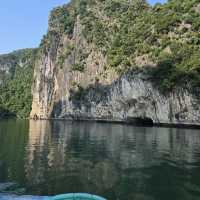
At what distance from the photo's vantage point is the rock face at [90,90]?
182 feet

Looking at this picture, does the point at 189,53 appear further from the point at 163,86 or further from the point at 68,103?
the point at 68,103

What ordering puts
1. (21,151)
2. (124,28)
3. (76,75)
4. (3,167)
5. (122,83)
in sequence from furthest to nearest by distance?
1. (76,75)
2. (124,28)
3. (122,83)
4. (21,151)
5. (3,167)

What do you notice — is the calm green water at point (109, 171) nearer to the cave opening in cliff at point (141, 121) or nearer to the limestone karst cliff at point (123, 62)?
the limestone karst cliff at point (123, 62)

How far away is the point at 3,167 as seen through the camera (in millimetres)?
18375

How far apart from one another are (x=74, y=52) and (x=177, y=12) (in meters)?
35.9

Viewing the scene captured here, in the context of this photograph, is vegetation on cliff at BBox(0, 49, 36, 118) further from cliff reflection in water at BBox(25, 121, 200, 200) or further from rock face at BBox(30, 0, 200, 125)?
cliff reflection in water at BBox(25, 121, 200, 200)

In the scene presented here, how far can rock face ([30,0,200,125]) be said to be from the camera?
5553 centimetres

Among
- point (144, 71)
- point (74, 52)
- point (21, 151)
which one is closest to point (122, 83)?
point (144, 71)

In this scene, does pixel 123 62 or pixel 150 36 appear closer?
pixel 150 36

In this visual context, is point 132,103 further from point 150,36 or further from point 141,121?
point 150,36

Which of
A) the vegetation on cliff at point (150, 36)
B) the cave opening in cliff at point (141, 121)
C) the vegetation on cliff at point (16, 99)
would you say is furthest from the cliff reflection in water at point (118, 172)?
the vegetation on cliff at point (16, 99)

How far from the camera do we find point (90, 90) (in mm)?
79125

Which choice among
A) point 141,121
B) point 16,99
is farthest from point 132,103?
point 16,99

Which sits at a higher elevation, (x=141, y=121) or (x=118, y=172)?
(x=141, y=121)
